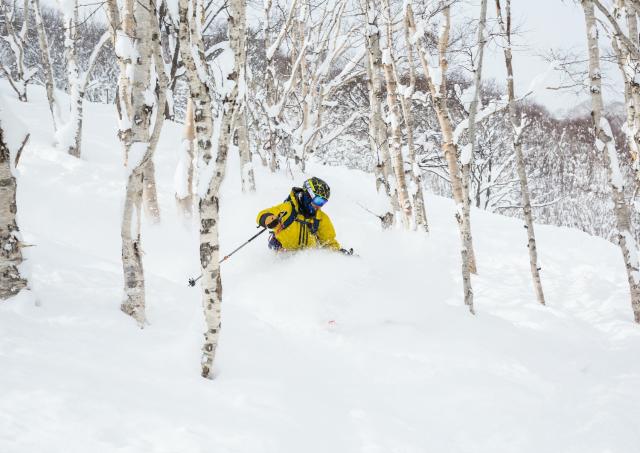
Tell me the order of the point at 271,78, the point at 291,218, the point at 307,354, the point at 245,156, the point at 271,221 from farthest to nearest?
the point at 271,78 → the point at 245,156 → the point at 291,218 → the point at 271,221 → the point at 307,354

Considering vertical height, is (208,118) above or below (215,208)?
above

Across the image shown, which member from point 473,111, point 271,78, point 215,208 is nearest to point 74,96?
point 271,78

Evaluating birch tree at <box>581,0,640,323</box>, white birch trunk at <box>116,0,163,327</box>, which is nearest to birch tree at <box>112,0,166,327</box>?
white birch trunk at <box>116,0,163,327</box>

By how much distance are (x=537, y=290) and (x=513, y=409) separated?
414 centimetres

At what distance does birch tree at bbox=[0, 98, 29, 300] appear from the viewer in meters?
3.07

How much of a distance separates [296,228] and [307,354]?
214cm

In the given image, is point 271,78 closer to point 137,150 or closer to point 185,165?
point 185,165

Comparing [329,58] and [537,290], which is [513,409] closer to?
[537,290]

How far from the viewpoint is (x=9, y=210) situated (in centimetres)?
316

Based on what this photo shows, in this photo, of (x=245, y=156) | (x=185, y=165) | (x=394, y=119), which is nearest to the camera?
(x=185, y=165)

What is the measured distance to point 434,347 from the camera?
454 centimetres

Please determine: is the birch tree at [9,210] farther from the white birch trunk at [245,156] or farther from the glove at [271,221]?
the white birch trunk at [245,156]

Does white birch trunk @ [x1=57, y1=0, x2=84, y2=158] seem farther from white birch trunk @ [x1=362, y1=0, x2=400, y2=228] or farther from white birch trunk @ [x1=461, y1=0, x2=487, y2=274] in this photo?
white birch trunk @ [x1=461, y1=0, x2=487, y2=274]

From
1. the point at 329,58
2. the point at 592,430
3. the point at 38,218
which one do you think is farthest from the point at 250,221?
the point at 592,430
